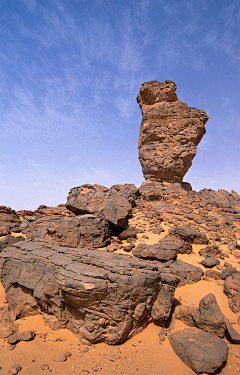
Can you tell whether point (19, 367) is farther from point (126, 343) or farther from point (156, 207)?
point (156, 207)

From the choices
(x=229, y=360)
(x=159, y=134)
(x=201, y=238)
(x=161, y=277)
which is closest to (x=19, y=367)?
(x=161, y=277)

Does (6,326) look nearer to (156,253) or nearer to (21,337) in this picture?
(21,337)

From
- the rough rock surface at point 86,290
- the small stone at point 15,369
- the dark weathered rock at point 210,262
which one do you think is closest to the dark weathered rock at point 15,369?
the small stone at point 15,369

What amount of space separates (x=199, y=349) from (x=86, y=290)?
2.63 meters

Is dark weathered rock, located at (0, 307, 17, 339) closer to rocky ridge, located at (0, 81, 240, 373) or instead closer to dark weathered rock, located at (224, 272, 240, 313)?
rocky ridge, located at (0, 81, 240, 373)

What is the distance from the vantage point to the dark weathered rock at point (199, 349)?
3500 mm

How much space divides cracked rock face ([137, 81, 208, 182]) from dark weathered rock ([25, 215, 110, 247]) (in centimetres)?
1191

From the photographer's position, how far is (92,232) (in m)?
8.94

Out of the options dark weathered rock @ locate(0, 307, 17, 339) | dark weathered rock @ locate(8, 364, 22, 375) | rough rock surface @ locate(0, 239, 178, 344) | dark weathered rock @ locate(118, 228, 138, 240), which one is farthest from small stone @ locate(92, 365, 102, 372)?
dark weathered rock @ locate(118, 228, 138, 240)

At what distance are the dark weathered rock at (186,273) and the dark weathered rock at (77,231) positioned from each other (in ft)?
11.5

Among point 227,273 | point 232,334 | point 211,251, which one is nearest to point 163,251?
point 227,273

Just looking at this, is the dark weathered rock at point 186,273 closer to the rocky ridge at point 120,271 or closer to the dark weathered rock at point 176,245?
the rocky ridge at point 120,271

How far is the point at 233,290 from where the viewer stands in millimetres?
5867

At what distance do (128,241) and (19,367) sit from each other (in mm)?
6983
